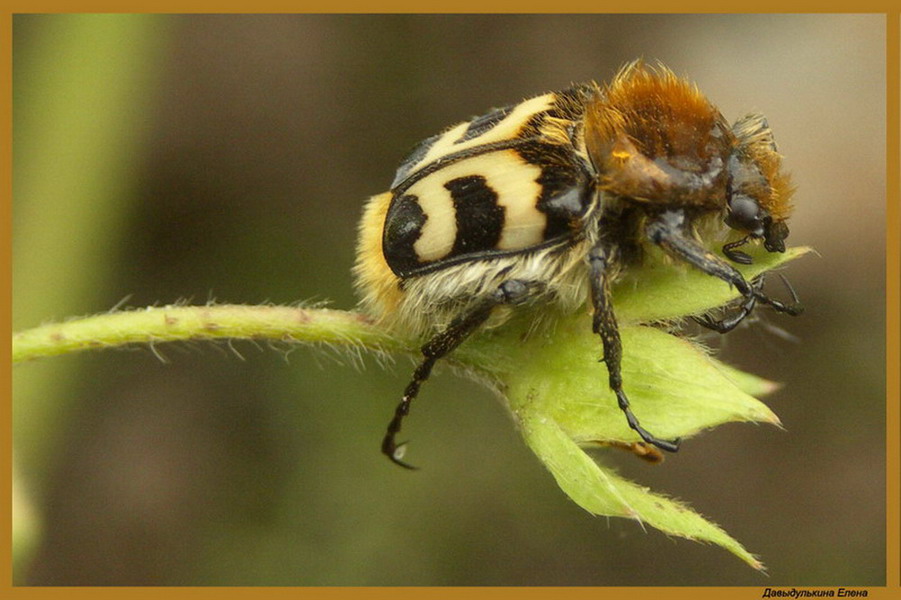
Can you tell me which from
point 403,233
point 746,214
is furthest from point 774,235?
point 403,233

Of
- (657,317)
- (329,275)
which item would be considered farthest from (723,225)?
(329,275)

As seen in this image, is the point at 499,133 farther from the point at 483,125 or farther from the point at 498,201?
the point at 498,201

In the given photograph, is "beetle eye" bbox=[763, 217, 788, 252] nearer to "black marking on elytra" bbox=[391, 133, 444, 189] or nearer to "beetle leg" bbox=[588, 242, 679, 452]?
"beetle leg" bbox=[588, 242, 679, 452]

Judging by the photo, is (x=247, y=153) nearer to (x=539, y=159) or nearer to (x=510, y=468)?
(x=510, y=468)

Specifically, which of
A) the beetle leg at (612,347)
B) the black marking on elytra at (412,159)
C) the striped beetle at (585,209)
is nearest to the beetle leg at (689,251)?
the striped beetle at (585,209)

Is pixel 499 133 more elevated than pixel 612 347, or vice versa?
pixel 499 133

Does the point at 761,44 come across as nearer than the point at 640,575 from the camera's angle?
No

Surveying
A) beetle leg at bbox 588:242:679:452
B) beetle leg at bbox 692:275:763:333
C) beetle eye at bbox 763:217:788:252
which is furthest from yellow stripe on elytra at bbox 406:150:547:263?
beetle eye at bbox 763:217:788:252
